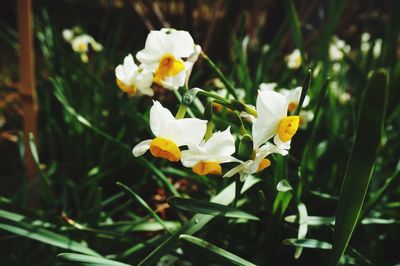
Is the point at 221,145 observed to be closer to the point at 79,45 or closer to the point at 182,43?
the point at 182,43

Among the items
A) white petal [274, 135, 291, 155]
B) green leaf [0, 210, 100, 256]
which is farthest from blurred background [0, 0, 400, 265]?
white petal [274, 135, 291, 155]

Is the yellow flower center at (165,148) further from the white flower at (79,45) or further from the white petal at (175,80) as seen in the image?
→ the white flower at (79,45)

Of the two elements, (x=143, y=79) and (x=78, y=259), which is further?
(x=143, y=79)

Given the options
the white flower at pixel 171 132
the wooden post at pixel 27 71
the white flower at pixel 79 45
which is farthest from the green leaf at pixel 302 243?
the white flower at pixel 79 45

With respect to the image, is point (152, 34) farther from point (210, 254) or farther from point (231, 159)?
point (210, 254)

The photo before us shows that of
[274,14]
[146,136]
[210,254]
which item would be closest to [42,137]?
[146,136]

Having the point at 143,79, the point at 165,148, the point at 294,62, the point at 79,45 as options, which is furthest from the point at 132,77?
the point at 79,45
